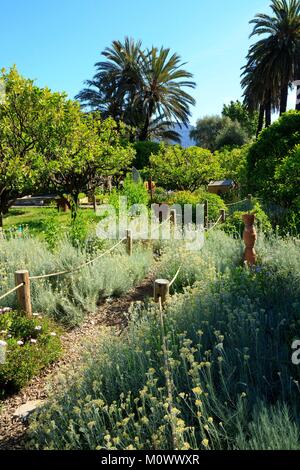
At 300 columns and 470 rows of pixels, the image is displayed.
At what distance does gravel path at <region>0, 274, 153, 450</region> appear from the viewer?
305cm

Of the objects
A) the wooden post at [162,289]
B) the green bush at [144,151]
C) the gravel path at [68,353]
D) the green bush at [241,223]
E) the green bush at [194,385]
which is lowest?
the gravel path at [68,353]

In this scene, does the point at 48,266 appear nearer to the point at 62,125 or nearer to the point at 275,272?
the point at 275,272

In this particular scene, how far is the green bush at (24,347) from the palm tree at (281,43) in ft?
68.6

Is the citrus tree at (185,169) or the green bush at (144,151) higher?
the green bush at (144,151)

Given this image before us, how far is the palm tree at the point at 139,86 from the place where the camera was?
2642 centimetres

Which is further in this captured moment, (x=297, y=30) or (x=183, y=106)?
(x=183, y=106)

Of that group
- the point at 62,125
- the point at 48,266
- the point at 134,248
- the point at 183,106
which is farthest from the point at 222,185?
the point at 48,266

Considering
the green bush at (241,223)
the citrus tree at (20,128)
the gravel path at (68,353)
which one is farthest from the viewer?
the citrus tree at (20,128)

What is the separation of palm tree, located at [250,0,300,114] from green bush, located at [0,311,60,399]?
68.6ft

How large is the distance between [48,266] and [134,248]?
6.43 feet

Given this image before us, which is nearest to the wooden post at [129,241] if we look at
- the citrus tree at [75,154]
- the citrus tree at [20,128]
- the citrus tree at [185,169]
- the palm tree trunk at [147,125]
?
the citrus tree at [75,154]

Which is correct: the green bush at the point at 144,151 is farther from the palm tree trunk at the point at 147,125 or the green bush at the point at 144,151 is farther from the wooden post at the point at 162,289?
the wooden post at the point at 162,289

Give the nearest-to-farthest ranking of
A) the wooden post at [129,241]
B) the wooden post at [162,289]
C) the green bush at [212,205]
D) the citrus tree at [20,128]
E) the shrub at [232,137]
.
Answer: the wooden post at [162,289]
the wooden post at [129,241]
the citrus tree at [20,128]
the green bush at [212,205]
the shrub at [232,137]

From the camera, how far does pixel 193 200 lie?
11.5m
